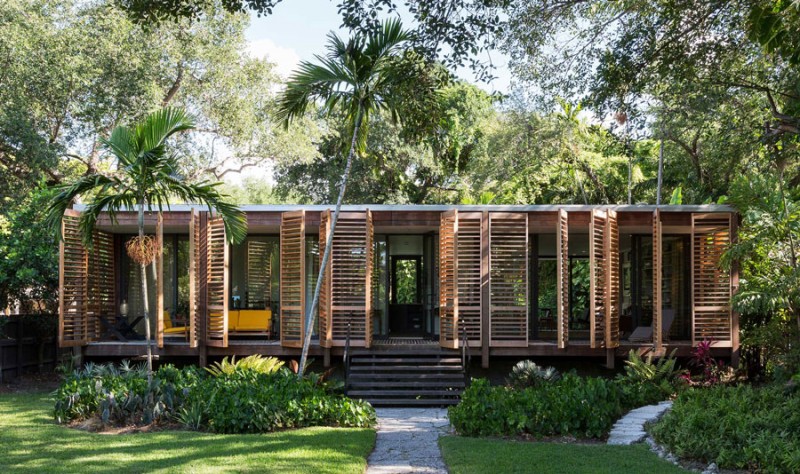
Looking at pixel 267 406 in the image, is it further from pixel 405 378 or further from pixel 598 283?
pixel 598 283

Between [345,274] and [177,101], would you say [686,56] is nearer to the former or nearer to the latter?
[345,274]

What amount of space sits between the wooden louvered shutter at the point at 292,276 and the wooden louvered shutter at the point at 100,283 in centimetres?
376

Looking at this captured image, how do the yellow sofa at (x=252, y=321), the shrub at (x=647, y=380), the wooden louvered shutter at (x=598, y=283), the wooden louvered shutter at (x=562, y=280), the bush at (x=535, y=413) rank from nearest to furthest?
the bush at (x=535, y=413) < the shrub at (x=647, y=380) < the wooden louvered shutter at (x=562, y=280) < the wooden louvered shutter at (x=598, y=283) < the yellow sofa at (x=252, y=321)

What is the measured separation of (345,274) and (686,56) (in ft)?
22.1

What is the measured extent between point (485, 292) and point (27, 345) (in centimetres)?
977

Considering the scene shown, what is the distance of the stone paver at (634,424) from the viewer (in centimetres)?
932

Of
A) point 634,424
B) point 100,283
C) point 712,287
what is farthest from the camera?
point 100,283

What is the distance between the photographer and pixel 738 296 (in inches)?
533

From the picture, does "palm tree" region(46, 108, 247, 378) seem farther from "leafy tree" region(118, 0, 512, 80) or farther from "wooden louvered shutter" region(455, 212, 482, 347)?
"wooden louvered shutter" region(455, 212, 482, 347)

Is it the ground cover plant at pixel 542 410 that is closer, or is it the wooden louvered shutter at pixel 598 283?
the ground cover plant at pixel 542 410

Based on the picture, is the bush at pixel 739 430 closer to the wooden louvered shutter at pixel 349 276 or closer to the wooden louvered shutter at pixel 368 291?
the wooden louvered shutter at pixel 368 291

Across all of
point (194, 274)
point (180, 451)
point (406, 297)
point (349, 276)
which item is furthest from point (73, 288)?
point (180, 451)

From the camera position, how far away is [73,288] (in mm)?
14562

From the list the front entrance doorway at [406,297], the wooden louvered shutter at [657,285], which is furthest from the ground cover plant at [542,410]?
the front entrance doorway at [406,297]
